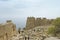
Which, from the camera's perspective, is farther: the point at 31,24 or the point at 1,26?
the point at 31,24

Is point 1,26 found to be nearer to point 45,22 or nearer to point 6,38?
point 6,38

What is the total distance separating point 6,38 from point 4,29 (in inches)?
55.5

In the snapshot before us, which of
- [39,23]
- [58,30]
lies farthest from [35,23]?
[58,30]

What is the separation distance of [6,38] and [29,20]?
3160 centimetres

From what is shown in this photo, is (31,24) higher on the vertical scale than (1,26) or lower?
lower

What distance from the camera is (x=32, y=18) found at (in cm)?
5500

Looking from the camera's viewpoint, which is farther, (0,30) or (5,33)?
(5,33)

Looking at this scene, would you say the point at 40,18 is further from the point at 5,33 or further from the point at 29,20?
the point at 5,33

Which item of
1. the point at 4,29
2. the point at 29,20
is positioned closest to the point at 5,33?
the point at 4,29

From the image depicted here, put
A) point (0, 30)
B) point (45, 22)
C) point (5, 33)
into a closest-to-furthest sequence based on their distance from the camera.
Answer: point (0, 30) → point (5, 33) → point (45, 22)

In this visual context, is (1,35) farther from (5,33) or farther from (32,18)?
(32,18)

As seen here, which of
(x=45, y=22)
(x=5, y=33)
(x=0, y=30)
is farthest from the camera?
(x=45, y=22)

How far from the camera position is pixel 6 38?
23406 mm

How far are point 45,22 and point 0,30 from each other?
3381cm
